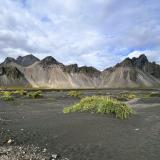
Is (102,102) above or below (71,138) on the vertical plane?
above

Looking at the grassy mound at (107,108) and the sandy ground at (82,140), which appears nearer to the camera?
the sandy ground at (82,140)

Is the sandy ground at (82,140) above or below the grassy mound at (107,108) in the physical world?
below

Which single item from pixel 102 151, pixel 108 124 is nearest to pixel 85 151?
pixel 102 151

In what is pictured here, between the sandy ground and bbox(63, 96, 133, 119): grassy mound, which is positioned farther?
bbox(63, 96, 133, 119): grassy mound

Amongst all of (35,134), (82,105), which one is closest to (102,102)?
(82,105)

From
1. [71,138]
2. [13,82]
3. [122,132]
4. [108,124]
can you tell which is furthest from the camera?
[13,82]

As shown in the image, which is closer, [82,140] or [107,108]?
[82,140]

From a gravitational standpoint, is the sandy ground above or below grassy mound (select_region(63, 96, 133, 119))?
below

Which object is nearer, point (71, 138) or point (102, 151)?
point (102, 151)

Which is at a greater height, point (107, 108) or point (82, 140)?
point (107, 108)

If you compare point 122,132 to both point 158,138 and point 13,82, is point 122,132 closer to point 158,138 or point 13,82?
point 158,138

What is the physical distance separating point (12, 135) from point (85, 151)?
14.5ft

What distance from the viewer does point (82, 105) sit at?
75.9 feet

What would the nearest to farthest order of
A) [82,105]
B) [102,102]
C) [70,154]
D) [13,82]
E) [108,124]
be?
[70,154] < [108,124] < [102,102] < [82,105] < [13,82]
